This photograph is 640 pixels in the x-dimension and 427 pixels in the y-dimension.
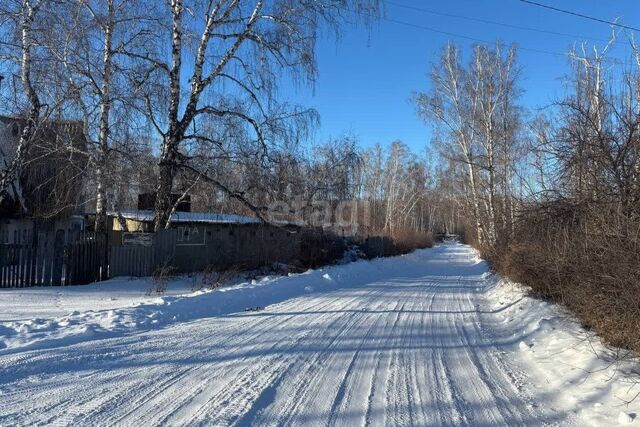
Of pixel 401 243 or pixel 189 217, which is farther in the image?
pixel 401 243

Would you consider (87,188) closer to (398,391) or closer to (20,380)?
(20,380)

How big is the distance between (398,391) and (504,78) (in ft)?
86.8

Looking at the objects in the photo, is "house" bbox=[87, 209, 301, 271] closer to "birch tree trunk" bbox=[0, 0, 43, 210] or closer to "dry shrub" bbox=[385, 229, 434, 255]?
"birch tree trunk" bbox=[0, 0, 43, 210]

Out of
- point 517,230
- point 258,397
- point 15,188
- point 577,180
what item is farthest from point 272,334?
point 15,188

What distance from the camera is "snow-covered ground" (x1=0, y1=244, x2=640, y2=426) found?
4.35 metres

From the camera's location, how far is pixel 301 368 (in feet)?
18.8

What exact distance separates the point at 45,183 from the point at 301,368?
14079 mm

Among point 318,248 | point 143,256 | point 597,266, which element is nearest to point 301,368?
point 597,266

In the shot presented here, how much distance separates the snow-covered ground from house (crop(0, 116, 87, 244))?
6298 millimetres

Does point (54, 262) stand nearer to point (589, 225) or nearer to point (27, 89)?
point (27, 89)

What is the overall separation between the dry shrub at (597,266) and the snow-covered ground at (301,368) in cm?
39

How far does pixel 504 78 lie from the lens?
90.5 feet

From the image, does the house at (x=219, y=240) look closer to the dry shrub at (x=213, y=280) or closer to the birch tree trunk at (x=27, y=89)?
the dry shrub at (x=213, y=280)

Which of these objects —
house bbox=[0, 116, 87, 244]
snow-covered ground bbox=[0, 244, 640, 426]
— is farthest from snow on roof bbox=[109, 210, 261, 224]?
snow-covered ground bbox=[0, 244, 640, 426]
